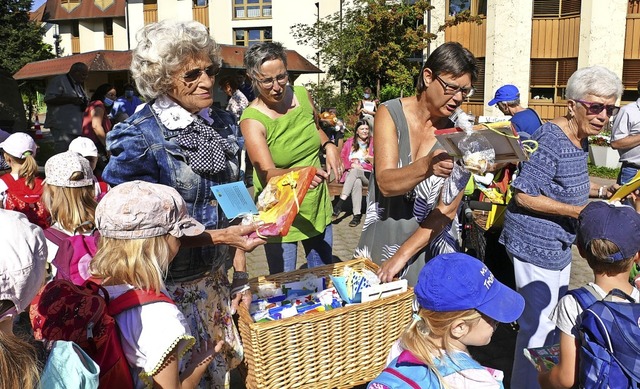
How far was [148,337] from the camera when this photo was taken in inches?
77.5

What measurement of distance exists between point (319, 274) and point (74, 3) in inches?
1717

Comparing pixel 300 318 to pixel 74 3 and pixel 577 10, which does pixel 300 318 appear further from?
pixel 74 3

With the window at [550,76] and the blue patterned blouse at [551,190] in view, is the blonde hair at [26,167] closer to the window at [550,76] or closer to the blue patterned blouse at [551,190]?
the blue patterned blouse at [551,190]

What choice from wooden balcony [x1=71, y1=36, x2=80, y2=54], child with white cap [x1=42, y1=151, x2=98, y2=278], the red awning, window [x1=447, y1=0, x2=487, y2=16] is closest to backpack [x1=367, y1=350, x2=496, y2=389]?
child with white cap [x1=42, y1=151, x2=98, y2=278]

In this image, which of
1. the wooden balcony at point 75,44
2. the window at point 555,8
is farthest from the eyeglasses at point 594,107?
the wooden balcony at point 75,44

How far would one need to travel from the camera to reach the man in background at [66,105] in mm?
7891

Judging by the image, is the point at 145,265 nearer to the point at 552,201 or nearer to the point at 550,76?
the point at 552,201

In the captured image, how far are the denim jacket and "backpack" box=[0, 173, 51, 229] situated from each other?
251 centimetres

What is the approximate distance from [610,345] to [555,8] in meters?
22.8

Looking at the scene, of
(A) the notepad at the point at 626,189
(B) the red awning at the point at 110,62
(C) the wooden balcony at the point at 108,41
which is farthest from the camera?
(C) the wooden balcony at the point at 108,41

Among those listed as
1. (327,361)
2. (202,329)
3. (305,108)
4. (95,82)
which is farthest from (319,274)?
(95,82)

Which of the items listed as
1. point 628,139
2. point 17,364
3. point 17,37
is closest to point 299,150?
point 17,364

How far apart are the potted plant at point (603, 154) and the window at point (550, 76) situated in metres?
7.04

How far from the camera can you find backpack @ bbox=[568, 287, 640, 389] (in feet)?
6.40
